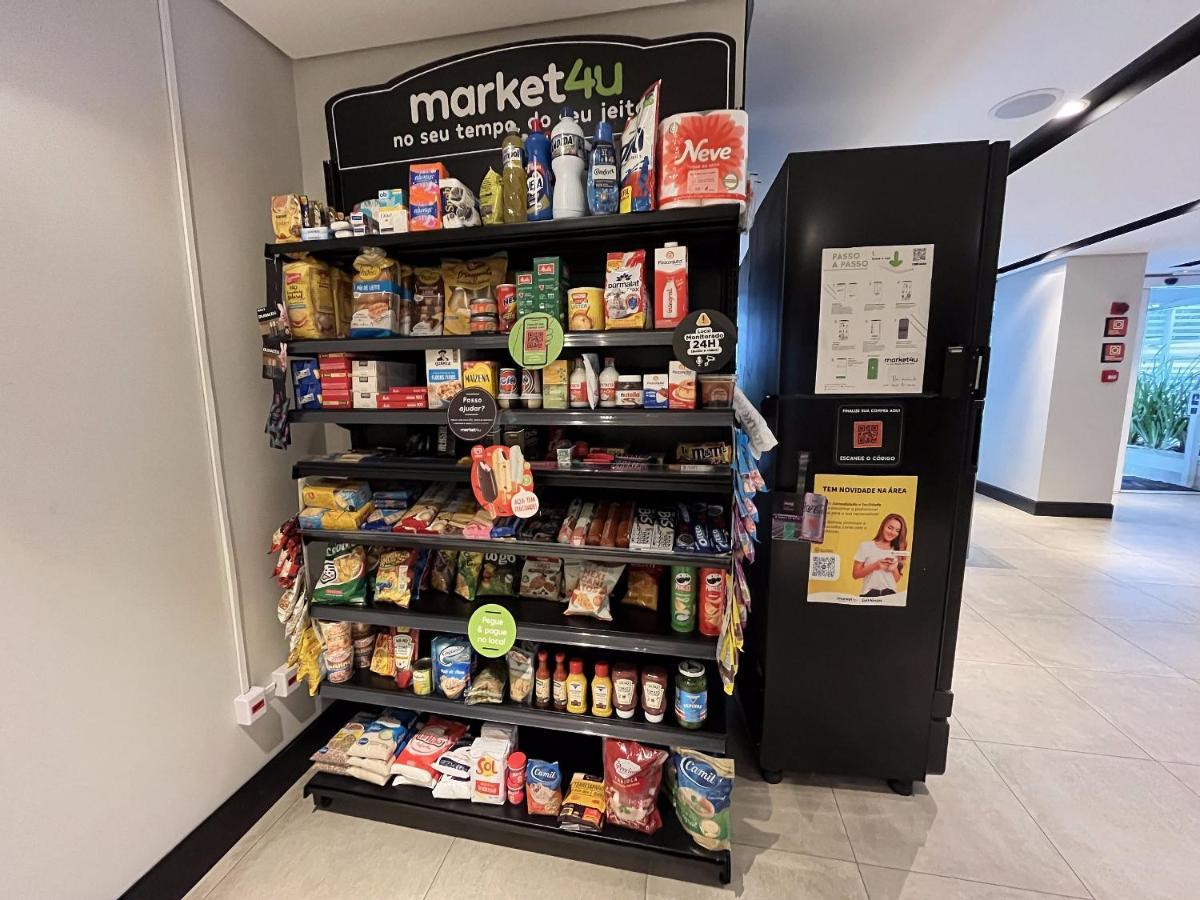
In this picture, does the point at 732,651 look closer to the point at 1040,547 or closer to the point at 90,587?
the point at 90,587

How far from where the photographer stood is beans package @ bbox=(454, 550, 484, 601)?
1.61 metres

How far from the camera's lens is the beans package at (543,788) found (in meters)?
1.47

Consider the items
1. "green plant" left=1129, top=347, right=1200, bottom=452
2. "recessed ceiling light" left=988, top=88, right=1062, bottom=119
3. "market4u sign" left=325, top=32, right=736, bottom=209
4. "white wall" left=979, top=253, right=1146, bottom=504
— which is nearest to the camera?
"market4u sign" left=325, top=32, right=736, bottom=209

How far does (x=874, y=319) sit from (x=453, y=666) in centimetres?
169

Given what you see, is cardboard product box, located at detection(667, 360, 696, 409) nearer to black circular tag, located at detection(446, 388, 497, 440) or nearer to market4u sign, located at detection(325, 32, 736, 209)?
black circular tag, located at detection(446, 388, 497, 440)

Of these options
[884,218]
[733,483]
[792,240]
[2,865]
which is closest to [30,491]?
[2,865]

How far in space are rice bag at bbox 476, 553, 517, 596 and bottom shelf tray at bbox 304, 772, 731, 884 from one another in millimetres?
651

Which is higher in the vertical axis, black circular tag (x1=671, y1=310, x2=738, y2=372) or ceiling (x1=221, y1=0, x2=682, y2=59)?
ceiling (x1=221, y1=0, x2=682, y2=59)

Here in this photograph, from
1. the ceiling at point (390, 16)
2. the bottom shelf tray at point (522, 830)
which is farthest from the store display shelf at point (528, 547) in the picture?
the ceiling at point (390, 16)

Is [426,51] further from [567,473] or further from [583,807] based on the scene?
[583,807]

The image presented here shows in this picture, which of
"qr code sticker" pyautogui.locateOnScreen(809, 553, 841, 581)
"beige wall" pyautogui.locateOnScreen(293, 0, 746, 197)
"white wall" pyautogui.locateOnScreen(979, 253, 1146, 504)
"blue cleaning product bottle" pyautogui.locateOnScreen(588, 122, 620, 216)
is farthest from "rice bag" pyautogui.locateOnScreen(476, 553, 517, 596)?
"white wall" pyautogui.locateOnScreen(979, 253, 1146, 504)

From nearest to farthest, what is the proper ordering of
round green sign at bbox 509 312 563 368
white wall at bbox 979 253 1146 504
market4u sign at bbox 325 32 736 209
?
round green sign at bbox 509 312 563 368
market4u sign at bbox 325 32 736 209
white wall at bbox 979 253 1146 504

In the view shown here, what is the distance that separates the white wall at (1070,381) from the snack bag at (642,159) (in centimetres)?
554

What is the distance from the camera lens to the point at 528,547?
1395mm
